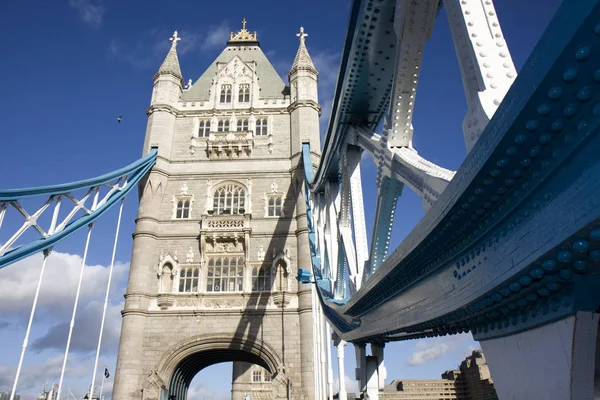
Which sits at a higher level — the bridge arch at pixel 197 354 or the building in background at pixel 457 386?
the building in background at pixel 457 386

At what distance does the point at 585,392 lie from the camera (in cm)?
179

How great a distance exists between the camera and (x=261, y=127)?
73.4ft

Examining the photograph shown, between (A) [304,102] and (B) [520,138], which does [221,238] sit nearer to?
(A) [304,102]

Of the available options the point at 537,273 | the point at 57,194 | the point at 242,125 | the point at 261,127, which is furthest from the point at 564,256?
the point at 242,125

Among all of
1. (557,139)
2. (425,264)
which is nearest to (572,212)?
(557,139)

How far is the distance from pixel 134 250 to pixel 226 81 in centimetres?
1040

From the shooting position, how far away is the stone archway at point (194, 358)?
16.4 m

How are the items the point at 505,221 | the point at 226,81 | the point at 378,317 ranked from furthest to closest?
the point at 226,81 → the point at 378,317 → the point at 505,221

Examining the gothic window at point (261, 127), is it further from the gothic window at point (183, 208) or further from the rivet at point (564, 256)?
the rivet at point (564, 256)

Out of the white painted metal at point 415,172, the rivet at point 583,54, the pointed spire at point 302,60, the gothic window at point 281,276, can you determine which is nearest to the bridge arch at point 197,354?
the gothic window at point 281,276

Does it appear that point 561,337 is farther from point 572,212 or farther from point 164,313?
point 164,313

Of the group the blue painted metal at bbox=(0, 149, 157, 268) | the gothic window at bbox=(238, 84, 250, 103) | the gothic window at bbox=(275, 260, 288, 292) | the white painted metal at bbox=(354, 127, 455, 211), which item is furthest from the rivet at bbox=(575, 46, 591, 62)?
the gothic window at bbox=(238, 84, 250, 103)

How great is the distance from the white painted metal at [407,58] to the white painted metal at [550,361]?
215cm

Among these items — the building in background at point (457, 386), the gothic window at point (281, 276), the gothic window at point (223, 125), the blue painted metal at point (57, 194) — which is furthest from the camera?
the building in background at point (457, 386)
